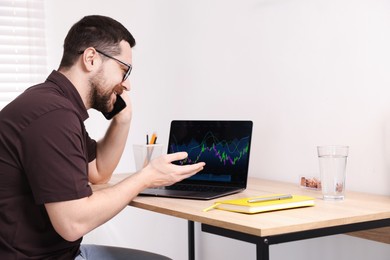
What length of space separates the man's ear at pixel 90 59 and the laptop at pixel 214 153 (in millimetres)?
394

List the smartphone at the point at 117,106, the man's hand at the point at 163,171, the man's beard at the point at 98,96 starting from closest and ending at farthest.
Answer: the man's hand at the point at 163,171
the man's beard at the point at 98,96
the smartphone at the point at 117,106

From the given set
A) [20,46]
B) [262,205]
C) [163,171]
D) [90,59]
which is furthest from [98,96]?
[20,46]

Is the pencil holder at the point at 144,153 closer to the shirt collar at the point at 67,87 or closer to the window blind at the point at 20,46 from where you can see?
the shirt collar at the point at 67,87

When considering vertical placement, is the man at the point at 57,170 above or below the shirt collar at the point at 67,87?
below

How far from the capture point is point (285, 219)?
1341mm

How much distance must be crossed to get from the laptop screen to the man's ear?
50 centimetres

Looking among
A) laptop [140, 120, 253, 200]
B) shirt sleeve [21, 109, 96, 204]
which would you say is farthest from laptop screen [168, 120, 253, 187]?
shirt sleeve [21, 109, 96, 204]

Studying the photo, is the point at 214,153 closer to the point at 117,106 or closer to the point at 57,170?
the point at 117,106

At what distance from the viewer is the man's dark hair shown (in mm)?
1628

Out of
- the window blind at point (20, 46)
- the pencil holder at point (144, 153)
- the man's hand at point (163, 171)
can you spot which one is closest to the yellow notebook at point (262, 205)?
the man's hand at point (163, 171)

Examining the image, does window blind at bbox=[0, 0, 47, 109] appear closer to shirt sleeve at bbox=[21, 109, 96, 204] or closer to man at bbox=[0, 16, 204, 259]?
man at bbox=[0, 16, 204, 259]

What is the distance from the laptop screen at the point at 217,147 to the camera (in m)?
1.89

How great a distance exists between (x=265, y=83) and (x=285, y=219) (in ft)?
3.09

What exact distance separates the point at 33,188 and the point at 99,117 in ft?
4.24
